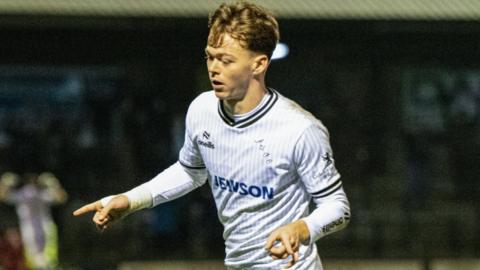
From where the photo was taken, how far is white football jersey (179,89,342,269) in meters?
3.93

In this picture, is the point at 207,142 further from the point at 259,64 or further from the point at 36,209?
the point at 36,209

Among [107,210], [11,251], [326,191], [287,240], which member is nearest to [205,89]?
[11,251]

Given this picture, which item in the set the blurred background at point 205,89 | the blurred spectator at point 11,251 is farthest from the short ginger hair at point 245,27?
the blurred spectator at point 11,251

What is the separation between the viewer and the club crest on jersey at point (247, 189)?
159 inches

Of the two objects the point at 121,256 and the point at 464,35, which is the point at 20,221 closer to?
the point at 121,256

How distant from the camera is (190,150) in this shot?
14.3 feet

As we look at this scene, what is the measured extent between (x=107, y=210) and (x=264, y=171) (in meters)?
0.58

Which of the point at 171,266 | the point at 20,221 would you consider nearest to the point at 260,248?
the point at 171,266

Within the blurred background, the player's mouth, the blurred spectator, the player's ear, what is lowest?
the blurred spectator

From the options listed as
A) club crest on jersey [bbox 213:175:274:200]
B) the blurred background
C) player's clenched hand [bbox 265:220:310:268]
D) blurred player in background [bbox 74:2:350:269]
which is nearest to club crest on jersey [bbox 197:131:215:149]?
blurred player in background [bbox 74:2:350:269]

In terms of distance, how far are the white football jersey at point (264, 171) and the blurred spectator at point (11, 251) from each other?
517cm

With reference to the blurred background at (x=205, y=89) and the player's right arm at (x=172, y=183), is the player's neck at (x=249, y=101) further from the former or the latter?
the blurred background at (x=205, y=89)

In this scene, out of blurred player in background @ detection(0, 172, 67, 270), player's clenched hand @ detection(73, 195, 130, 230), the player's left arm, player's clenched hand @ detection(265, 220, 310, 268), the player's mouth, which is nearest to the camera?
player's clenched hand @ detection(265, 220, 310, 268)

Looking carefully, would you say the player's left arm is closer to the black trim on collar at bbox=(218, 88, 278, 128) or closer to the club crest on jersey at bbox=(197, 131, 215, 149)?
the black trim on collar at bbox=(218, 88, 278, 128)
